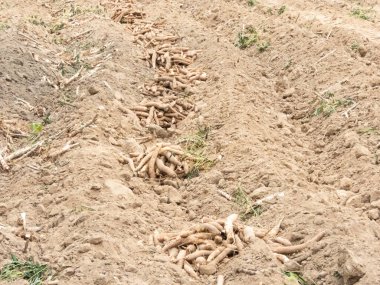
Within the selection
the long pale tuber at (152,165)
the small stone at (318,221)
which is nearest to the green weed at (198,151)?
the long pale tuber at (152,165)

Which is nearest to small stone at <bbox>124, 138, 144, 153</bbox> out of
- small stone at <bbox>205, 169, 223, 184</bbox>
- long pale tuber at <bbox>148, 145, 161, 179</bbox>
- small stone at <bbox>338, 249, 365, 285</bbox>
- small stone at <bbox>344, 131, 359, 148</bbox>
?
long pale tuber at <bbox>148, 145, 161, 179</bbox>

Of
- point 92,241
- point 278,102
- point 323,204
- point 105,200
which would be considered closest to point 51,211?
point 105,200

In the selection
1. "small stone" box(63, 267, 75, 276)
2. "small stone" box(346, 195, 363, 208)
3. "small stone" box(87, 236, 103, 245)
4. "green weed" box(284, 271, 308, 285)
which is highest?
"green weed" box(284, 271, 308, 285)

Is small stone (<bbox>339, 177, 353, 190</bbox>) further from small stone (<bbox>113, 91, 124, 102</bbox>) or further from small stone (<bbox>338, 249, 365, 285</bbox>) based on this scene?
small stone (<bbox>113, 91, 124, 102</bbox>)

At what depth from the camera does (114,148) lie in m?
5.38

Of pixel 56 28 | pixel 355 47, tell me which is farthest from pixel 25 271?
pixel 56 28

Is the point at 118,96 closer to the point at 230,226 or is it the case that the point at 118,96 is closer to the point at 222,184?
the point at 222,184

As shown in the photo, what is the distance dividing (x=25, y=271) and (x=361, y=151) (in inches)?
122

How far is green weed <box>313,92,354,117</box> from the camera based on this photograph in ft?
20.5

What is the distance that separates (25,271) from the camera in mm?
3639

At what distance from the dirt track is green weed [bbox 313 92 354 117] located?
19 mm

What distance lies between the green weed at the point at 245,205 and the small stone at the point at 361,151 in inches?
48.7

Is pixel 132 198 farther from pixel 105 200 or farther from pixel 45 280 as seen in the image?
pixel 45 280

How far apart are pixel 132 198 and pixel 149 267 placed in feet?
3.35
